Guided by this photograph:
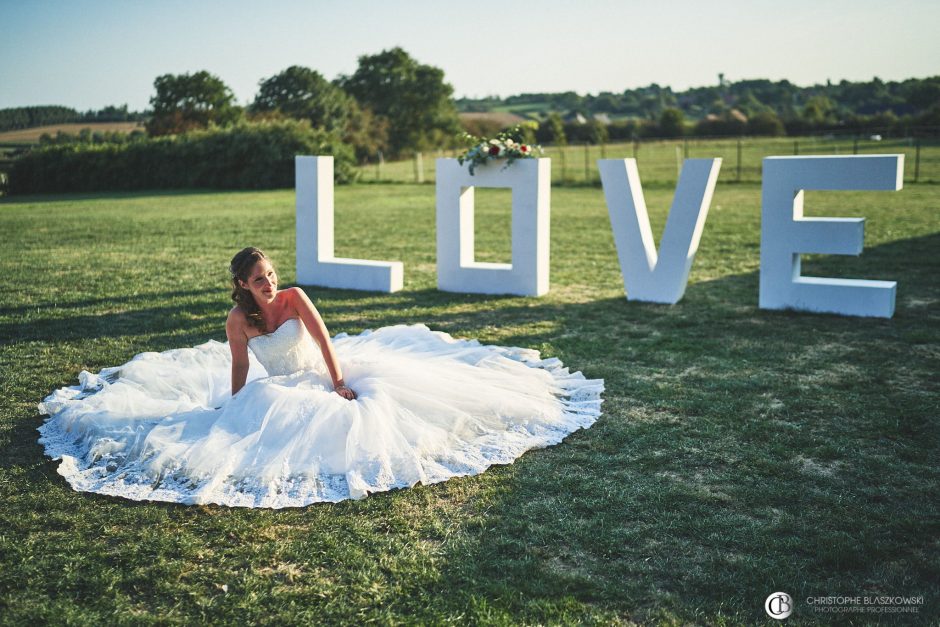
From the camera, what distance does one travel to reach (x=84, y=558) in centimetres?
371

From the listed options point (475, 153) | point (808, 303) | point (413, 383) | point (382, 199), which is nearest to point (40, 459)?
point (413, 383)

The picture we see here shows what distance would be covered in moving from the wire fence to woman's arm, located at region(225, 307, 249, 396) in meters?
26.2

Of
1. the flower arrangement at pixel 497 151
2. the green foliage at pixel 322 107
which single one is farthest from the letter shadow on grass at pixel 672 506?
the green foliage at pixel 322 107

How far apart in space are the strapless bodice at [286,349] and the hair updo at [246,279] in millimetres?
108

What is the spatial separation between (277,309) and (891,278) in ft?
28.8

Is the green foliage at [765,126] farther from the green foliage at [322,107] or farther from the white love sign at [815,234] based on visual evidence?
the white love sign at [815,234]

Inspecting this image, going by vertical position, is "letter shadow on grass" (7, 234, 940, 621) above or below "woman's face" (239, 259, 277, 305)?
below

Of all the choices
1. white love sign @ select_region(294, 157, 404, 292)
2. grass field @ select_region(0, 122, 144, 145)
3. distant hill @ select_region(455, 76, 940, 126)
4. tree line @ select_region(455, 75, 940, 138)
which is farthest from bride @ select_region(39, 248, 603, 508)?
distant hill @ select_region(455, 76, 940, 126)

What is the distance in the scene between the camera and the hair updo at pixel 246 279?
5.24 meters

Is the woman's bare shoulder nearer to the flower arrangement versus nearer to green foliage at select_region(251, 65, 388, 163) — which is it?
the flower arrangement

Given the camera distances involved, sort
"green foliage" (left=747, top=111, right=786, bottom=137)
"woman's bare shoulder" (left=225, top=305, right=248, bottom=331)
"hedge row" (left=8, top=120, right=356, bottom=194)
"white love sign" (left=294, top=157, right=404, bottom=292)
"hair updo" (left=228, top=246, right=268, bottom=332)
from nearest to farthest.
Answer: "hair updo" (left=228, top=246, right=268, bottom=332), "woman's bare shoulder" (left=225, top=305, right=248, bottom=331), "white love sign" (left=294, top=157, right=404, bottom=292), "hedge row" (left=8, top=120, right=356, bottom=194), "green foliage" (left=747, top=111, right=786, bottom=137)

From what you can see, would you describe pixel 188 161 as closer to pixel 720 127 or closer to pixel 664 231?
pixel 664 231

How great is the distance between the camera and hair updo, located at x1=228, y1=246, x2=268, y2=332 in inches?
206

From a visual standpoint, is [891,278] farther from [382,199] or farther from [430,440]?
[382,199]
